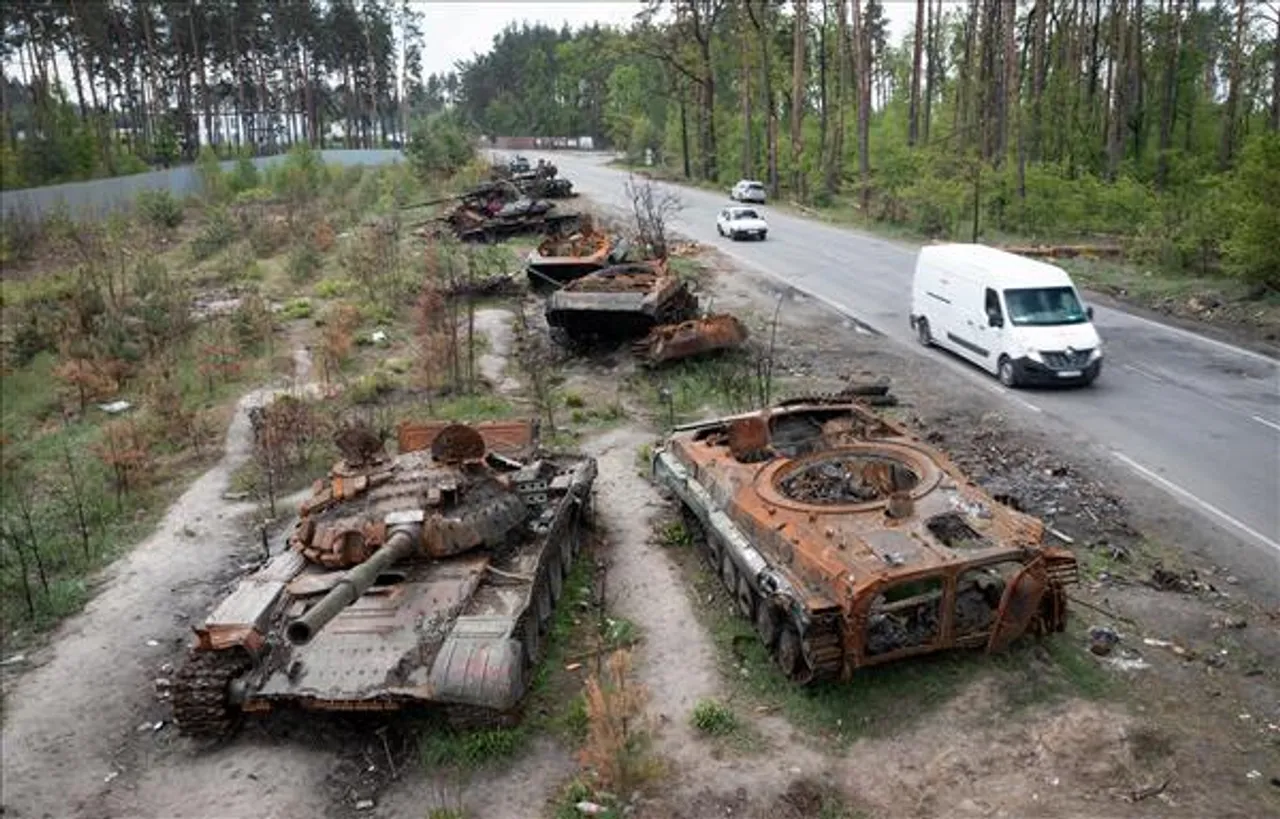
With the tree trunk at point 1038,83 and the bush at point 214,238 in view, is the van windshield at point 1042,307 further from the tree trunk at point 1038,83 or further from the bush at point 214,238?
the bush at point 214,238

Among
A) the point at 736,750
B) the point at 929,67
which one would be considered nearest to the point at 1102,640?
the point at 736,750

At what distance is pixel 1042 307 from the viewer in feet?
58.5

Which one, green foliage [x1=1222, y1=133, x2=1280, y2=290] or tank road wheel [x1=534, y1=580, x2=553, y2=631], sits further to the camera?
green foliage [x1=1222, y1=133, x2=1280, y2=290]

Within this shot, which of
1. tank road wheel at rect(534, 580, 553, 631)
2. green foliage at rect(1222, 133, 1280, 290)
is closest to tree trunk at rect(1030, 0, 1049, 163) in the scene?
green foliage at rect(1222, 133, 1280, 290)

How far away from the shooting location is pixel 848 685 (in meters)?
9.12

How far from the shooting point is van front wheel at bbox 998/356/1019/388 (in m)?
17.6

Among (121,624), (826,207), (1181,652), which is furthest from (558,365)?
(826,207)

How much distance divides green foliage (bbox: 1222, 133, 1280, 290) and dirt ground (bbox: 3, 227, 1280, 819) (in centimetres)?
1152

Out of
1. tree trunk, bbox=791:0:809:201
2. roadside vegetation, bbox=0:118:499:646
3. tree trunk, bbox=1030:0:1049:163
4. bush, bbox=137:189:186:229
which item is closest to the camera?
roadside vegetation, bbox=0:118:499:646

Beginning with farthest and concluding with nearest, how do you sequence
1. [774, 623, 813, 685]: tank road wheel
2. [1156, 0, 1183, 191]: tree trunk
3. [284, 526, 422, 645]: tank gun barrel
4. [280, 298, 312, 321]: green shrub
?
1. [1156, 0, 1183, 191]: tree trunk
2. [280, 298, 312, 321]: green shrub
3. [774, 623, 813, 685]: tank road wheel
4. [284, 526, 422, 645]: tank gun barrel

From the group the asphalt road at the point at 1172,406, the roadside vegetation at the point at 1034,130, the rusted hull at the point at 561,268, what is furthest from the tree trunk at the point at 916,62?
the rusted hull at the point at 561,268

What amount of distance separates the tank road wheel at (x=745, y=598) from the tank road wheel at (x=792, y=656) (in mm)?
799

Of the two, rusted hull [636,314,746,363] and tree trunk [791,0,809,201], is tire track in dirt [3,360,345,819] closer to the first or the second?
rusted hull [636,314,746,363]

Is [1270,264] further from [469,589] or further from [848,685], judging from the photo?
[469,589]
